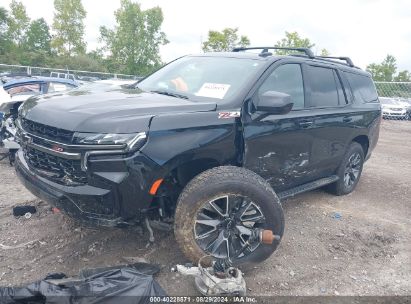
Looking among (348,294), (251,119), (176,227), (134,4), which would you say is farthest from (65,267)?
(134,4)

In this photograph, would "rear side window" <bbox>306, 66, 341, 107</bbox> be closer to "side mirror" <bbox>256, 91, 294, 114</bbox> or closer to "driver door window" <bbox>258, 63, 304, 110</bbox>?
Answer: "driver door window" <bbox>258, 63, 304, 110</bbox>

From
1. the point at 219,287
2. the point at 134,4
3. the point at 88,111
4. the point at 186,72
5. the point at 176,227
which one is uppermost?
the point at 134,4

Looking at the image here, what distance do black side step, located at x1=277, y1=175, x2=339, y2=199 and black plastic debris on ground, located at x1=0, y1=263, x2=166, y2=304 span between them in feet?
6.98

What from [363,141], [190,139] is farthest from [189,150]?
[363,141]

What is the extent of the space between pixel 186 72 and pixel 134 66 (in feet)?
139

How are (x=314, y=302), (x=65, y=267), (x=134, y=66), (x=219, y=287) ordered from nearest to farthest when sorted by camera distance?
(x=219, y=287) < (x=314, y=302) < (x=65, y=267) < (x=134, y=66)

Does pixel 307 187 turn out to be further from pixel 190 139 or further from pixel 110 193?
pixel 110 193

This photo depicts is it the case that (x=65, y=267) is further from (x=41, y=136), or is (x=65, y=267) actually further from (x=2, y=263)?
(x=41, y=136)

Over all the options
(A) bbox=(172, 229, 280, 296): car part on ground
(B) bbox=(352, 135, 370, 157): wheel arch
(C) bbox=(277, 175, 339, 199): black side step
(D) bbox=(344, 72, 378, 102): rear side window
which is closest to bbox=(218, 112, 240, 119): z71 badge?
(A) bbox=(172, 229, 280, 296): car part on ground

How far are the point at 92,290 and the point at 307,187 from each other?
3024mm

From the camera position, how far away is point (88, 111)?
310 cm

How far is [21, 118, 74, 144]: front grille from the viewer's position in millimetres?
3006

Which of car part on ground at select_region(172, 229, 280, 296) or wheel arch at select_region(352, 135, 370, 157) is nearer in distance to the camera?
car part on ground at select_region(172, 229, 280, 296)

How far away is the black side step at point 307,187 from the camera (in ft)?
14.4
